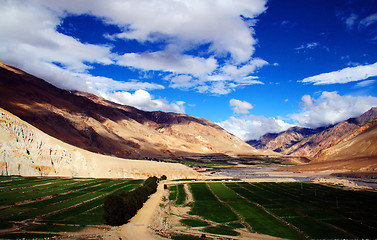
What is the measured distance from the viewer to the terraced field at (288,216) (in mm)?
28047

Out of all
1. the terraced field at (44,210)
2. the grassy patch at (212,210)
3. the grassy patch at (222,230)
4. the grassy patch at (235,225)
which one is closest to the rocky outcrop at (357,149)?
the grassy patch at (212,210)

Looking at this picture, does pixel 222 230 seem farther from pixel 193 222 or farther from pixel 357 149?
pixel 357 149

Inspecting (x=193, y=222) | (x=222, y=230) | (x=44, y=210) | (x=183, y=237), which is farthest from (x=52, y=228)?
(x=222, y=230)

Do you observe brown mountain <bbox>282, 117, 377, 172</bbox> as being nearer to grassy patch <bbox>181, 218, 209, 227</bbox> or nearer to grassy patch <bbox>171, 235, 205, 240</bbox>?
grassy patch <bbox>181, 218, 209, 227</bbox>

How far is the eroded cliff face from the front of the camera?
216 feet

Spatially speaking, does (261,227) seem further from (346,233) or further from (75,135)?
(75,135)

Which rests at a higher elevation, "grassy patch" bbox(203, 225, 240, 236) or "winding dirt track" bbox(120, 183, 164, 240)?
"grassy patch" bbox(203, 225, 240, 236)

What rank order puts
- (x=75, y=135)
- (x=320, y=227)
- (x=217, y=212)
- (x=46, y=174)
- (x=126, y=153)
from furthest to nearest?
(x=126, y=153), (x=75, y=135), (x=46, y=174), (x=217, y=212), (x=320, y=227)

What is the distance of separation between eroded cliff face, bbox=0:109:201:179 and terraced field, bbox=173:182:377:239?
143 ft

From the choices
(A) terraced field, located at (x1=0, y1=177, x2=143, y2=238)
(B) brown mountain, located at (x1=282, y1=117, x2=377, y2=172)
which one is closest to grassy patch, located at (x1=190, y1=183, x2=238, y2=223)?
(A) terraced field, located at (x1=0, y1=177, x2=143, y2=238)

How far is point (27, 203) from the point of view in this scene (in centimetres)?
3712

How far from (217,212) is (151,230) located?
11941 mm

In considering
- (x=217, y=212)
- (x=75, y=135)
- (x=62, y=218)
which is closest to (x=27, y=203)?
(x=62, y=218)

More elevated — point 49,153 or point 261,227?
point 49,153
